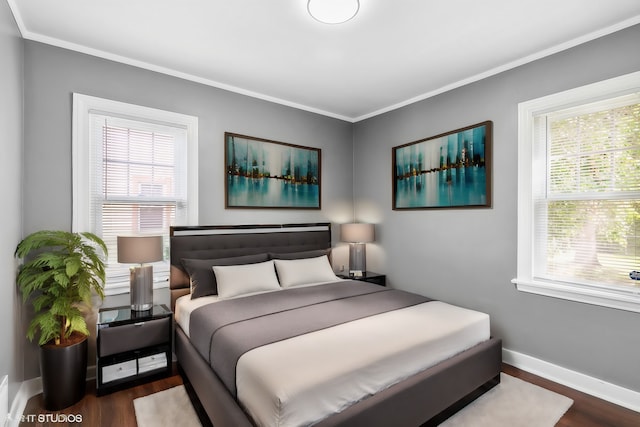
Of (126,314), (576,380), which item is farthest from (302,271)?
(576,380)

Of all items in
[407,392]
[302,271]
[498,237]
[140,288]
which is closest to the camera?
[407,392]

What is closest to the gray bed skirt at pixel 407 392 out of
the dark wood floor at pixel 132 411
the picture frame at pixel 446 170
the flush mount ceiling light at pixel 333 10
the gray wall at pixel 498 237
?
the dark wood floor at pixel 132 411

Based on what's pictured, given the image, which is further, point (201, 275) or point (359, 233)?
point (359, 233)

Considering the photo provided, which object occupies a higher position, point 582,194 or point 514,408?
point 582,194

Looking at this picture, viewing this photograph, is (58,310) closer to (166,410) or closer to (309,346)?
(166,410)

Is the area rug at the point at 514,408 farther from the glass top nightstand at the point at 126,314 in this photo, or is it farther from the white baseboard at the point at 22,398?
the white baseboard at the point at 22,398

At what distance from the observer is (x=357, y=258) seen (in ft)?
13.7

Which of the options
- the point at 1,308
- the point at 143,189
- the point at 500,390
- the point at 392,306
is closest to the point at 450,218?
the point at 392,306

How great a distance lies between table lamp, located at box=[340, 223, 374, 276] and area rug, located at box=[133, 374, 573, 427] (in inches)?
77.5

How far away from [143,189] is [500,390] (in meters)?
3.43

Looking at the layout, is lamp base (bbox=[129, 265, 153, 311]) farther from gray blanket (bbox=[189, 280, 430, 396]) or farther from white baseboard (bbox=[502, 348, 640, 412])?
white baseboard (bbox=[502, 348, 640, 412])

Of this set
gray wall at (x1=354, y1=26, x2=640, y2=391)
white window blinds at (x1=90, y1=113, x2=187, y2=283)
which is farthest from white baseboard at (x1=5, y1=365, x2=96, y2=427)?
gray wall at (x1=354, y1=26, x2=640, y2=391)

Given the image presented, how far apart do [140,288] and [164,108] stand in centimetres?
167

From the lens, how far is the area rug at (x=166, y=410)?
2.11 metres
